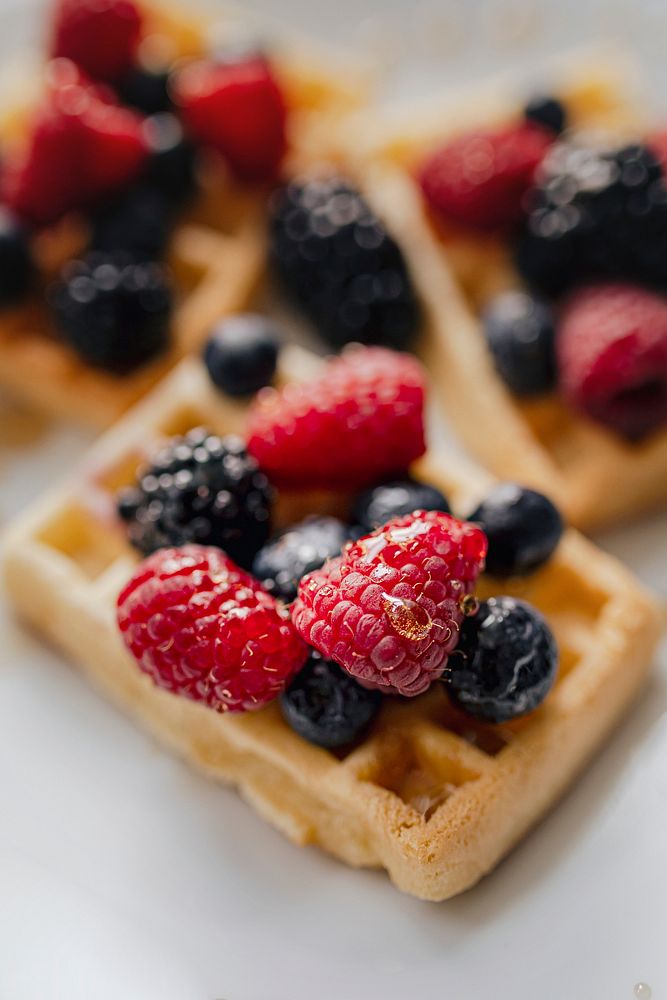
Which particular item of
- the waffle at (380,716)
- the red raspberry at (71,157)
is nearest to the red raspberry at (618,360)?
the waffle at (380,716)

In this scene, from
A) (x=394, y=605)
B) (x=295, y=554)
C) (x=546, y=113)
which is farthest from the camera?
(x=546, y=113)

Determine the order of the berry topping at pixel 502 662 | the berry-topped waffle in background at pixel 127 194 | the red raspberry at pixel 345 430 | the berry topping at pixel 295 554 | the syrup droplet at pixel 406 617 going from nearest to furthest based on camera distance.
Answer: the syrup droplet at pixel 406 617
the berry topping at pixel 502 662
the berry topping at pixel 295 554
the red raspberry at pixel 345 430
the berry-topped waffle in background at pixel 127 194

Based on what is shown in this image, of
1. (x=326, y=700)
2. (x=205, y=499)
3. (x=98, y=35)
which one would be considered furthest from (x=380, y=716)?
(x=98, y=35)

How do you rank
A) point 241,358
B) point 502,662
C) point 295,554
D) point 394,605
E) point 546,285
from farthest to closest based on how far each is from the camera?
point 546,285 → point 241,358 → point 295,554 → point 502,662 → point 394,605

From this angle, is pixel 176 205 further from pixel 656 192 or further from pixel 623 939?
pixel 623 939

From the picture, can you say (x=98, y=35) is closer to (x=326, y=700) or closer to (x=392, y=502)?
(x=392, y=502)

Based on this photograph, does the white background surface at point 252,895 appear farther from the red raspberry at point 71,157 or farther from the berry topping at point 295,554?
the red raspberry at point 71,157

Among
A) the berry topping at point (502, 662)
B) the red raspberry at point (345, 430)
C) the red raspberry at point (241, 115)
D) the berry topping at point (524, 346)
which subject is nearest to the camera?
the berry topping at point (502, 662)
